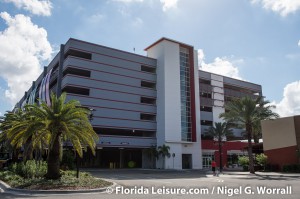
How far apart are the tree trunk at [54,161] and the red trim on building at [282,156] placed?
30.8 m

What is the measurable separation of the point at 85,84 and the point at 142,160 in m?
19.0

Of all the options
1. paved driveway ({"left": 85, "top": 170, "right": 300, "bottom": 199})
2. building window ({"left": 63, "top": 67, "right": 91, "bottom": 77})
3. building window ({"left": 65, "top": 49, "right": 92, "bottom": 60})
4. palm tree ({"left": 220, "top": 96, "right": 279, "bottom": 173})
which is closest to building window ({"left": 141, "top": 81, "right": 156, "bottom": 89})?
building window ({"left": 63, "top": 67, "right": 91, "bottom": 77})

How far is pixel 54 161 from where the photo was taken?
21.2 meters

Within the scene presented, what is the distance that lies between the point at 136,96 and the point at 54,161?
34.6 metres

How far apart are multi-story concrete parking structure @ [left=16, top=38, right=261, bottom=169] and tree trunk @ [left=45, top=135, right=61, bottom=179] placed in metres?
27.5

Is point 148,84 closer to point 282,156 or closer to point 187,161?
point 187,161

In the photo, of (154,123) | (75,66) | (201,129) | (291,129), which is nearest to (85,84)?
(75,66)

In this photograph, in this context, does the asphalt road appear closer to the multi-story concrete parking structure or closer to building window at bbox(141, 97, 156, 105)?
the multi-story concrete parking structure

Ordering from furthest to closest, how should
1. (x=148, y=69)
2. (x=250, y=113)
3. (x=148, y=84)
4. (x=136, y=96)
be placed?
(x=148, y=69)
(x=148, y=84)
(x=136, y=96)
(x=250, y=113)

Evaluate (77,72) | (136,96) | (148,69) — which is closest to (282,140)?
(136,96)

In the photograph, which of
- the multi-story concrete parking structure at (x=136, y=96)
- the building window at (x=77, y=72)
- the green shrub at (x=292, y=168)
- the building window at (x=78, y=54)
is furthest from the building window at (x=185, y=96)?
the green shrub at (x=292, y=168)

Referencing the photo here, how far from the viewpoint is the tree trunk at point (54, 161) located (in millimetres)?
20812

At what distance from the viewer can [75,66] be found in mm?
49781

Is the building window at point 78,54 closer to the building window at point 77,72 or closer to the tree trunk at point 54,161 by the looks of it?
the building window at point 77,72
